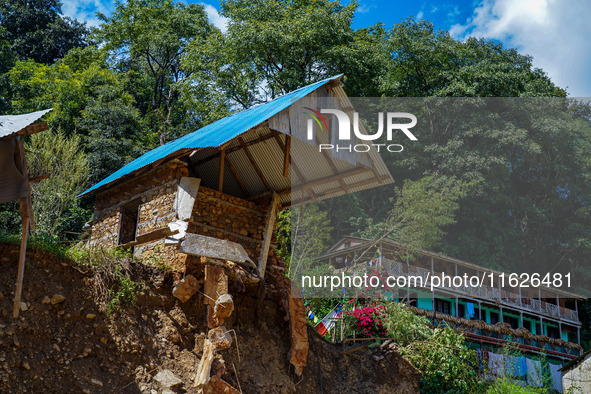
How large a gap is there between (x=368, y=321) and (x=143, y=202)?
5161mm

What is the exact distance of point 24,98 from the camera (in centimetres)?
2170

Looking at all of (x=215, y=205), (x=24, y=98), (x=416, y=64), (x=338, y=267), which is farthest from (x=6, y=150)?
(x=416, y=64)

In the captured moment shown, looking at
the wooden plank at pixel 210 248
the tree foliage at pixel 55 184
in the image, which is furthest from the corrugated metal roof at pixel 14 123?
the tree foliage at pixel 55 184

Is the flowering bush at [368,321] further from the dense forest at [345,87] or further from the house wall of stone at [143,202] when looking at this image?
the dense forest at [345,87]

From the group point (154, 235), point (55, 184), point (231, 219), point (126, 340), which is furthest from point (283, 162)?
point (55, 184)

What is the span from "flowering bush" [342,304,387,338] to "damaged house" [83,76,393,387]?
182 cm

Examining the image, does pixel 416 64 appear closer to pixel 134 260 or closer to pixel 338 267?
pixel 338 267

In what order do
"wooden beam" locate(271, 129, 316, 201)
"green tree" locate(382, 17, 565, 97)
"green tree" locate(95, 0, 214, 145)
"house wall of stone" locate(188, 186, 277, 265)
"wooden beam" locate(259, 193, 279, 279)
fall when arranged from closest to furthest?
"house wall of stone" locate(188, 186, 277, 265) → "wooden beam" locate(259, 193, 279, 279) → "wooden beam" locate(271, 129, 316, 201) → "green tree" locate(382, 17, 565, 97) → "green tree" locate(95, 0, 214, 145)

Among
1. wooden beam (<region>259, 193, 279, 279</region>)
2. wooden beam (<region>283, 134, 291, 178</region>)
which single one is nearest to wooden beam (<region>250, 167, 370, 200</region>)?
A: wooden beam (<region>259, 193, 279, 279</region>)

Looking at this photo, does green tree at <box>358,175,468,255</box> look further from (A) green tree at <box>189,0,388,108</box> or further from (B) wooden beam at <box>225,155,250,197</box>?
(B) wooden beam at <box>225,155,250,197</box>

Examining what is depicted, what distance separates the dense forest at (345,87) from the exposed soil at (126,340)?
976cm

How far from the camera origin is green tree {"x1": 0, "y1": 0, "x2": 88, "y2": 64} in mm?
28750

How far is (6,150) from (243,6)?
20.3 metres

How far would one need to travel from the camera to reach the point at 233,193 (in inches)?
516
